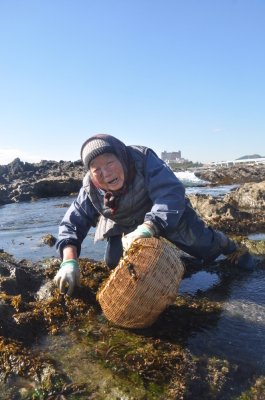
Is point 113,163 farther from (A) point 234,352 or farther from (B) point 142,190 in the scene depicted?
(A) point 234,352

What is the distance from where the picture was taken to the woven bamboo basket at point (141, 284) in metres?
2.25

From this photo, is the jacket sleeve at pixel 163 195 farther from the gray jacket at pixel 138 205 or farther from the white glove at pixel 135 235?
the white glove at pixel 135 235

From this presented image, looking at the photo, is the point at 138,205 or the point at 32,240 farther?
the point at 32,240

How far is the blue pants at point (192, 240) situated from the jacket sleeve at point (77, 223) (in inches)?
17.9

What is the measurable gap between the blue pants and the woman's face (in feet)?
2.98

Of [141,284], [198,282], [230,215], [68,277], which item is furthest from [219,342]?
[230,215]

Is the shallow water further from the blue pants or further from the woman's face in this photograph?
the woman's face

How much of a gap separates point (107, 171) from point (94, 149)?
25 cm

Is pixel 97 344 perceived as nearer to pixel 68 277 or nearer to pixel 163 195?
pixel 68 277

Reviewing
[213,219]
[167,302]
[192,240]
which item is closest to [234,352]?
[167,302]

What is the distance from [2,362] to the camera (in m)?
2.16

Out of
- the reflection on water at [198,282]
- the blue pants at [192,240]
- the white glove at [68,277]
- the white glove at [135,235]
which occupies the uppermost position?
the white glove at [135,235]

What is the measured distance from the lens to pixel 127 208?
3.41 m

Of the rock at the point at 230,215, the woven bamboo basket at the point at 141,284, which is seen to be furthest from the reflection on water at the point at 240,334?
the rock at the point at 230,215
